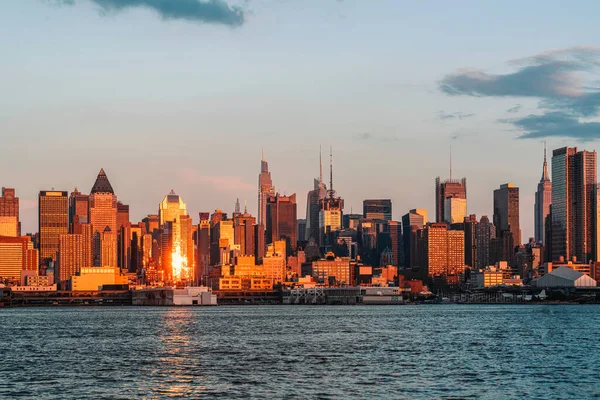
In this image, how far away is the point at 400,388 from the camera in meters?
67.9

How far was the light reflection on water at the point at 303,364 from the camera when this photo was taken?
67.2 m

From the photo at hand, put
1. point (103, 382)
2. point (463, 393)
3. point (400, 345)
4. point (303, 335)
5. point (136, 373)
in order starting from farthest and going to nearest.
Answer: point (303, 335) → point (400, 345) → point (136, 373) → point (103, 382) → point (463, 393)

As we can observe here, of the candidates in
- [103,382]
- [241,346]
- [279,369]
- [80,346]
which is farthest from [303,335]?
[103,382]

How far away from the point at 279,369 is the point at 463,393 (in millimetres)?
18167

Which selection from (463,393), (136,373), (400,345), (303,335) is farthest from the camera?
(303,335)

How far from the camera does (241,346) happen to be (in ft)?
343

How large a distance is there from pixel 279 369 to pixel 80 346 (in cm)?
3361

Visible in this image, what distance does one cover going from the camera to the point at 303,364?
8325 cm

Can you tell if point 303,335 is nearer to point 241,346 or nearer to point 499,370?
point 241,346

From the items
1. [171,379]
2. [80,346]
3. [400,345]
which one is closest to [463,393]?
[171,379]

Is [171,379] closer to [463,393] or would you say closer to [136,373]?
[136,373]

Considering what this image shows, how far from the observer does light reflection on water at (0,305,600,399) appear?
6719 centimetres

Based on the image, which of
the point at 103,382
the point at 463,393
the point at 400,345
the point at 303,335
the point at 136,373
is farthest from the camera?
the point at 303,335

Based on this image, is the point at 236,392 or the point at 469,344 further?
the point at 469,344
